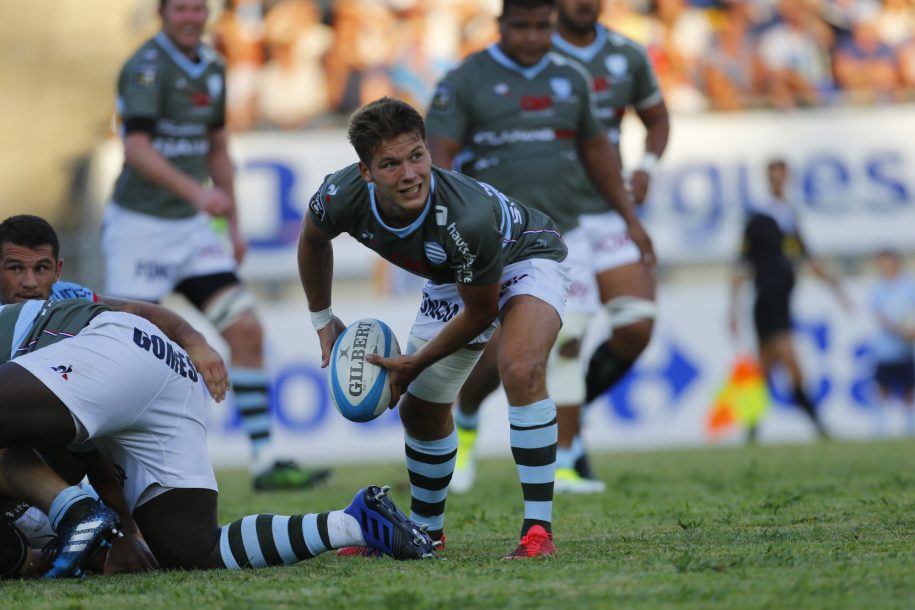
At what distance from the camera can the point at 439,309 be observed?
574 centimetres

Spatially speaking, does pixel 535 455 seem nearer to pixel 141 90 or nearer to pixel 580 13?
pixel 580 13

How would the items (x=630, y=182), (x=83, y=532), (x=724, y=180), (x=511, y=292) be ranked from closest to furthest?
(x=83, y=532) → (x=511, y=292) → (x=630, y=182) → (x=724, y=180)

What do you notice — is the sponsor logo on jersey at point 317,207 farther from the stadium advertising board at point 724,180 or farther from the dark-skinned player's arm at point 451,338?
the stadium advertising board at point 724,180

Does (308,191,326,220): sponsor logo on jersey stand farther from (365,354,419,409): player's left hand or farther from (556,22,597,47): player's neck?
(556,22,597,47): player's neck

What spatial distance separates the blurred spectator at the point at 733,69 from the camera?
1670 centimetres

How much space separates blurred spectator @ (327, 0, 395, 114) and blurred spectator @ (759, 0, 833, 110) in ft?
14.2

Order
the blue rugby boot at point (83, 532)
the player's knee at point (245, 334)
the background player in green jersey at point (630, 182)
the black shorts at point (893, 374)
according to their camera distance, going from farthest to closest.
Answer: the black shorts at point (893, 374), the player's knee at point (245, 334), the background player in green jersey at point (630, 182), the blue rugby boot at point (83, 532)

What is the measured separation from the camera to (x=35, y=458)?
5.04 m

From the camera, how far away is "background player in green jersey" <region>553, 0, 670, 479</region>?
28.9 feet

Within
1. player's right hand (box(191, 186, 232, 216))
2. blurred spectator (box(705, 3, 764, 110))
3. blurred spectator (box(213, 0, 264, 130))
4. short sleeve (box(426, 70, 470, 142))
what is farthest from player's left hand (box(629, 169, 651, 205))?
blurred spectator (box(213, 0, 264, 130))

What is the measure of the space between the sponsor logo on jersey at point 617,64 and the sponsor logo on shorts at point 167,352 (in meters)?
4.48

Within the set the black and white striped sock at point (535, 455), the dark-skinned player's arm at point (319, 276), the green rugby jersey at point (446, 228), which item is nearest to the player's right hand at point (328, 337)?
the dark-skinned player's arm at point (319, 276)

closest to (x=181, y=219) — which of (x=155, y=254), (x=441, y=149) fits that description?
(x=155, y=254)

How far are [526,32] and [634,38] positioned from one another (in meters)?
9.16
